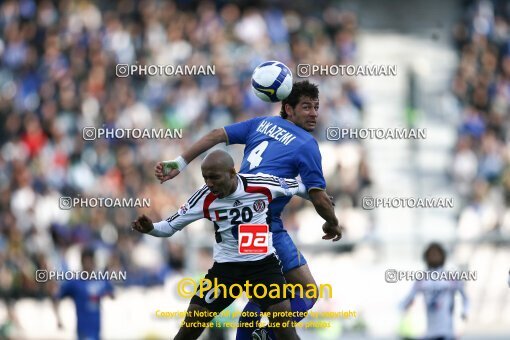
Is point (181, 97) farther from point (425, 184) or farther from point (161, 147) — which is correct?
point (425, 184)

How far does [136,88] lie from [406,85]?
4885 millimetres

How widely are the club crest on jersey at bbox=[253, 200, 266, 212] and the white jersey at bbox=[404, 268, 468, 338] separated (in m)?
3.93

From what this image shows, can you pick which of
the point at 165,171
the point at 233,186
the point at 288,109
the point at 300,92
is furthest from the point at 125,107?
the point at 233,186

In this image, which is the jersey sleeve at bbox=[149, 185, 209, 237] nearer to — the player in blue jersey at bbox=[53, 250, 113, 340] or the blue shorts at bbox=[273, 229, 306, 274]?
the blue shorts at bbox=[273, 229, 306, 274]

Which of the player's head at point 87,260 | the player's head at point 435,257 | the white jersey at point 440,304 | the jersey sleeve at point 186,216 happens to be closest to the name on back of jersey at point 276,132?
the jersey sleeve at point 186,216

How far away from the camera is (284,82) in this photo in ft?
35.8

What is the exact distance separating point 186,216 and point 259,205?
63 cm

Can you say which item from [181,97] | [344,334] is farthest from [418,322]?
[181,97]

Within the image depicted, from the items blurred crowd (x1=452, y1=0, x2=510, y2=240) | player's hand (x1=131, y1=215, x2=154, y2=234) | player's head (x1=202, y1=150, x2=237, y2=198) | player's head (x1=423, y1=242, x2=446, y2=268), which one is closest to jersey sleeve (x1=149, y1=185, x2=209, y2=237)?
player's hand (x1=131, y1=215, x2=154, y2=234)

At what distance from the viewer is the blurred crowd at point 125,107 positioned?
16969 millimetres

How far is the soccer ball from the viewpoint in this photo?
10922 millimetres

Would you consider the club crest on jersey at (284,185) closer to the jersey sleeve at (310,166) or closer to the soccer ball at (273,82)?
the jersey sleeve at (310,166)

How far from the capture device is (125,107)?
1834cm

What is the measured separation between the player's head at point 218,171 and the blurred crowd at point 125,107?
573 centimetres
